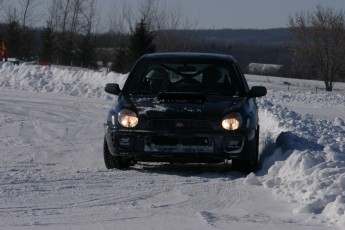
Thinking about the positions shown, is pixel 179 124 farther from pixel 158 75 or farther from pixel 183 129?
pixel 158 75

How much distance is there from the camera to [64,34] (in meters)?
75.1

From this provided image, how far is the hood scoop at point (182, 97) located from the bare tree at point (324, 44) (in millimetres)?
67326

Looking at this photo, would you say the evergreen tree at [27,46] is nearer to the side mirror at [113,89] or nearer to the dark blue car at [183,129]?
the side mirror at [113,89]

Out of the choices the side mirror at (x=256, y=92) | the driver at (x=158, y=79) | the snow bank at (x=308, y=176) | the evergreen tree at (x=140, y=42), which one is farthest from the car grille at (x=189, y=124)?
the evergreen tree at (x=140, y=42)

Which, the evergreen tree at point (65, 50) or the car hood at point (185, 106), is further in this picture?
the evergreen tree at point (65, 50)

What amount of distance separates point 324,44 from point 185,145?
229 feet

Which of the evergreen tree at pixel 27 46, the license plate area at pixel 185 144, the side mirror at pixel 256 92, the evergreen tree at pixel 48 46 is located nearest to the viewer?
the license plate area at pixel 185 144

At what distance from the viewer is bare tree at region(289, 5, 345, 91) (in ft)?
246

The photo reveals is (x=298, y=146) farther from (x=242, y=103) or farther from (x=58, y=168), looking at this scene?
(x=58, y=168)

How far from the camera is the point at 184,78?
9.43 metres

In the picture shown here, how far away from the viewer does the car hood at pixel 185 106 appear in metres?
8.16

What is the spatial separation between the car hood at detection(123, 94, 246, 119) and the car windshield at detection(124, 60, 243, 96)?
44 cm

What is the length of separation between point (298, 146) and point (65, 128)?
20.0 ft

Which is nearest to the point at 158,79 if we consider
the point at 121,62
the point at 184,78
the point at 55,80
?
the point at 184,78
